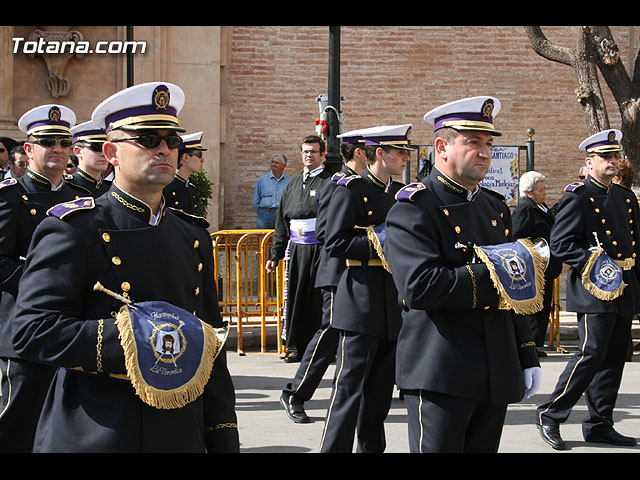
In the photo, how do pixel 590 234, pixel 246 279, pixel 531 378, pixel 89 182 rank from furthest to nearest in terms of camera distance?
1. pixel 246 279
2. pixel 89 182
3. pixel 590 234
4. pixel 531 378

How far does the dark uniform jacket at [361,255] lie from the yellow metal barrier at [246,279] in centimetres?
511

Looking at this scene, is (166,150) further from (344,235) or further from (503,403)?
(344,235)

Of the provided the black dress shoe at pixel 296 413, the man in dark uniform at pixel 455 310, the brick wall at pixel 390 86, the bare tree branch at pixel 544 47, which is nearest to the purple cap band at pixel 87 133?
the black dress shoe at pixel 296 413

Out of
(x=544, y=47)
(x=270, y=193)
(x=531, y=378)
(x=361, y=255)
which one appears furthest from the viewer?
(x=270, y=193)

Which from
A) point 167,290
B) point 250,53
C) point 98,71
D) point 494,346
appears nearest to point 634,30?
point 250,53

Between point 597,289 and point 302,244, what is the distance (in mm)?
3889

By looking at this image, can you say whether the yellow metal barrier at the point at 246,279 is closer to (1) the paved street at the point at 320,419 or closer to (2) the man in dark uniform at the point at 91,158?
(1) the paved street at the point at 320,419

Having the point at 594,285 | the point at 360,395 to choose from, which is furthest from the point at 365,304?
the point at 594,285

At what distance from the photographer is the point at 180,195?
29.9 ft

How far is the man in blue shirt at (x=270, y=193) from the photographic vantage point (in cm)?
1534

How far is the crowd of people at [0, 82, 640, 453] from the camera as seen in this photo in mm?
3359

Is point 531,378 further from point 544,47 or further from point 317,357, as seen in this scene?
point 544,47
